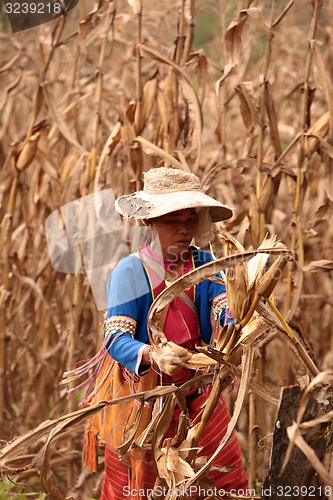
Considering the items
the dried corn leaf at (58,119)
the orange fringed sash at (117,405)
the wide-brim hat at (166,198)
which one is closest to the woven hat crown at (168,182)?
the wide-brim hat at (166,198)

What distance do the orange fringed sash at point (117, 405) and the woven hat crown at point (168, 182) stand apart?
1.27 feet

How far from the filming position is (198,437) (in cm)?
152

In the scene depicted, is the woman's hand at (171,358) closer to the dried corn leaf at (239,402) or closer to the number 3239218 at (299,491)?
the dried corn leaf at (239,402)

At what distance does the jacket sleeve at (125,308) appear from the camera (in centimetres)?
160

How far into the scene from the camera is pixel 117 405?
1.75m

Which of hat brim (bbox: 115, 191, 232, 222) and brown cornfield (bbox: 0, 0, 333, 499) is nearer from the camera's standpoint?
hat brim (bbox: 115, 191, 232, 222)

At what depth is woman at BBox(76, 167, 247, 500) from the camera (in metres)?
1.67

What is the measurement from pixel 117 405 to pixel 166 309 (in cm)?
25

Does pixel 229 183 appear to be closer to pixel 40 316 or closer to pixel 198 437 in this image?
pixel 40 316

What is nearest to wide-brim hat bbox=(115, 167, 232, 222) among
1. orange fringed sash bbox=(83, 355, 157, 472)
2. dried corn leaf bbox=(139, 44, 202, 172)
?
orange fringed sash bbox=(83, 355, 157, 472)

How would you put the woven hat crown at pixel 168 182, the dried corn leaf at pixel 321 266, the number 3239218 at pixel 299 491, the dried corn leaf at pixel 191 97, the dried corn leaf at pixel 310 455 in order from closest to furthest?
the dried corn leaf at pixel 310 455
the number 3239218 at pixel 299 491
the woven hat crown at pixel 168 182
the dried corn leaf at pixel 321 266
the dried corn leaf at pixel 191 97

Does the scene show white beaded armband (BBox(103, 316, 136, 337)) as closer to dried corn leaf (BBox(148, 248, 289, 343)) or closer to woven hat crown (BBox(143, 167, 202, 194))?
dried corn leaf (BBox(148, 248, 289, 343))

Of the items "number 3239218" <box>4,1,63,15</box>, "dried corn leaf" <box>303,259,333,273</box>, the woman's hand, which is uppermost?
"number 3239218" <box>4,1,63,15</box>

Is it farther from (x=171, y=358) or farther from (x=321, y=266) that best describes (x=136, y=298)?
(x=321, y=266)
